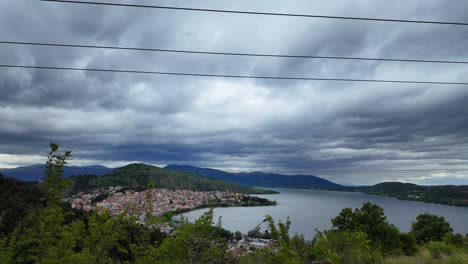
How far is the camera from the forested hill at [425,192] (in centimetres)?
5462

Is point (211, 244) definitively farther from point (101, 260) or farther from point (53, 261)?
point (53, 261)

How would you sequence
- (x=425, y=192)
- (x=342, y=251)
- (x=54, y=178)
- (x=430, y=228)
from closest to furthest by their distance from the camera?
(x=54, y=178)
(x=342, y=251)
(x=430, y=228)
(x=425, y=192)

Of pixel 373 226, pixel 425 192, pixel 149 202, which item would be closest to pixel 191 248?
pixel 149 202

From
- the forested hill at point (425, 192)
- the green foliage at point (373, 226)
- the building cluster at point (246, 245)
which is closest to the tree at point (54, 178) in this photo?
the building cluster at point (246, 245)

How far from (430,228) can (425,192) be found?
50448 mm

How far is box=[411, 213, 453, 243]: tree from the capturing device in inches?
1022

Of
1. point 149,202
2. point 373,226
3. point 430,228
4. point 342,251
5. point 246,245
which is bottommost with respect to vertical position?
point 430,228

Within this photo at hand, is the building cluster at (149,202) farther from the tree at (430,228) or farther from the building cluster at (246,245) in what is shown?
the tree at (430,228)

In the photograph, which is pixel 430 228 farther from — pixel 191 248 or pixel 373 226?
pixel 191 248

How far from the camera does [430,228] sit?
26.4m

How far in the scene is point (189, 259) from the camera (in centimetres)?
359

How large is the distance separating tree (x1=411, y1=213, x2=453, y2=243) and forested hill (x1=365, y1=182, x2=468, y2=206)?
914 inches

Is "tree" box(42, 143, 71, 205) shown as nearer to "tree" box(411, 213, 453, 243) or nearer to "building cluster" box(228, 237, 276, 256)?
"building cluster" box(228, 237, 276, 256)

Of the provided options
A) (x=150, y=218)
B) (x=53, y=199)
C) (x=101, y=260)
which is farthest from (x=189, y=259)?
(x=53, y=199)
